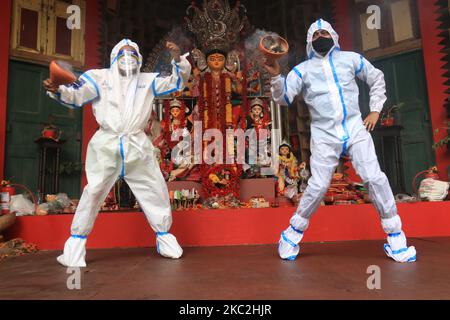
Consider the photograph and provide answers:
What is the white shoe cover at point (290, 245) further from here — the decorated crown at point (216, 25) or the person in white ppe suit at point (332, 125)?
the decorated crown at point (216, 25)

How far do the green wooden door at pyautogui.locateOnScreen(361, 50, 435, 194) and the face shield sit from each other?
3.81 meters

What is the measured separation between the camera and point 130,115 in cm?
255

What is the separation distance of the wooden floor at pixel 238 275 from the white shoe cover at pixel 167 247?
6 centimetres

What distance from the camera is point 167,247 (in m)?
2.59

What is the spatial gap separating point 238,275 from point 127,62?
1.79 meters

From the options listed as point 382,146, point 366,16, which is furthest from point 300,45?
point 382,146

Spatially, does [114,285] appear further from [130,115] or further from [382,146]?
[382,146]

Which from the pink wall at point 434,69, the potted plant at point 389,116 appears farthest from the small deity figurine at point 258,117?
the pink wall at point 434,69

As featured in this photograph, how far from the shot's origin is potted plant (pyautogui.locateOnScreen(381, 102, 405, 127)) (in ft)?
15.6

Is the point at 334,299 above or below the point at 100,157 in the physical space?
below

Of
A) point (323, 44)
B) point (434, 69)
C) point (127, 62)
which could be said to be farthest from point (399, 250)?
point (434, 69)

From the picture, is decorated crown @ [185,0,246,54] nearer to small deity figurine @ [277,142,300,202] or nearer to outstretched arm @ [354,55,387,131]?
small deity figurine @ [277,142,300,202]

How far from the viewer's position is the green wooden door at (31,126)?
15.8ft
